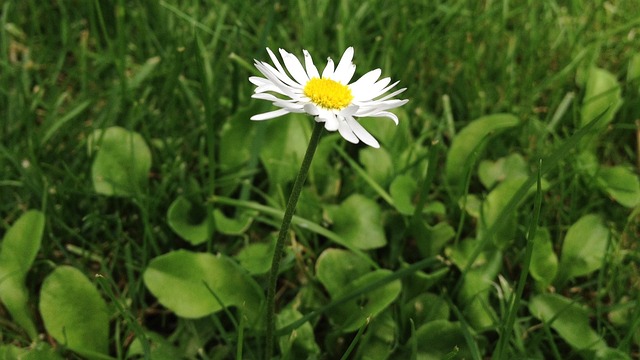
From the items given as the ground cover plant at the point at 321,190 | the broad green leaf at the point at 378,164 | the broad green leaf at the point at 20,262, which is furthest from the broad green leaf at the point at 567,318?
the broad green leaf at the point at 20,262

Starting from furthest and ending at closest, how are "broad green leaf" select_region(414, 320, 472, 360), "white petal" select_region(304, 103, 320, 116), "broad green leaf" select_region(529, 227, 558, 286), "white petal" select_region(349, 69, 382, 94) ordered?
"broad green leaf" select_region(529, 227, 558, 286) → "broad green leaf" select_region(414, 320, 472, 360) → "white petal" select_region(349, 69, 382, 94) → "white petal" select_region(304, 103, 320, 116)

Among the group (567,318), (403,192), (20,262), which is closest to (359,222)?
(403,192)

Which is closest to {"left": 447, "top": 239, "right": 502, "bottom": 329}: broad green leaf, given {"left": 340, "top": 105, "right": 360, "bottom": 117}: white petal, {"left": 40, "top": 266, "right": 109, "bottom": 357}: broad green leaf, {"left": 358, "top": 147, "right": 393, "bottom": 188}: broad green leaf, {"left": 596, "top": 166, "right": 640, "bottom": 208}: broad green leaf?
{"left": 358, "top": 147, "right": 393, "bottom": 188}: broad green leaf

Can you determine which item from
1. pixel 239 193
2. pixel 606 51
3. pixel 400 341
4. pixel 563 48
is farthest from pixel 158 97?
pixel 606 51

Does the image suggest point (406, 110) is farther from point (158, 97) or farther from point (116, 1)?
point (116, 1)

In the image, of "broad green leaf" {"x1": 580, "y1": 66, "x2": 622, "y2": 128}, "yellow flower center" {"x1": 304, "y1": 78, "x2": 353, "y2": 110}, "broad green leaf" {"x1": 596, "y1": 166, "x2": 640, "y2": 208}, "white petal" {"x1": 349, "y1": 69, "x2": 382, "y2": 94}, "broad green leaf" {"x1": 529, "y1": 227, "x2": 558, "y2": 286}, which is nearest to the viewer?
"yellow flower center" {"x1": 304, "y1": 78, "x2": 353, "y2": 110}

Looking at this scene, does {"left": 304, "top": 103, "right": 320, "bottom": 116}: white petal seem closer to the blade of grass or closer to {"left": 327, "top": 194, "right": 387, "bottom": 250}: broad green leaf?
the blade of grass

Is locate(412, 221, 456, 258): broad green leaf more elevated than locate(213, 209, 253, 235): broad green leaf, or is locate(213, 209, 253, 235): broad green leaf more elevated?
locate(213, 209, 253, 235): broad green leaf
